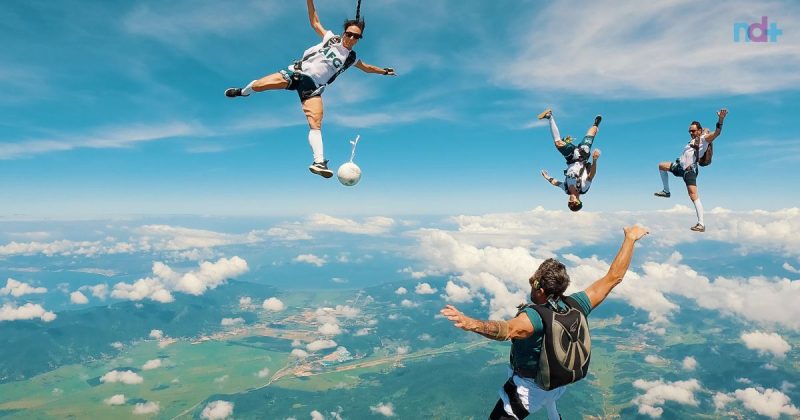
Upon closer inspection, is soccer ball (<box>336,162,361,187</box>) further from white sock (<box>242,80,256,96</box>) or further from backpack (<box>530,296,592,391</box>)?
backpack (<box>530,296,592,391</box>)

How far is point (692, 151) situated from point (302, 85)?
36.2 feet

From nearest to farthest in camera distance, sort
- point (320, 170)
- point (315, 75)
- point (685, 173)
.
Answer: point (320, 170) → point (315, 75) → point (685, 173)

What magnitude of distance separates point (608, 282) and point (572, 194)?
6299 mm

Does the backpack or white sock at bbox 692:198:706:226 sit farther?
white sock at bbox 692:198:706:226

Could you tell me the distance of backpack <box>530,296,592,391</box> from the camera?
4131mm

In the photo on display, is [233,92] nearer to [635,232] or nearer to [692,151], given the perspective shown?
[635,232]

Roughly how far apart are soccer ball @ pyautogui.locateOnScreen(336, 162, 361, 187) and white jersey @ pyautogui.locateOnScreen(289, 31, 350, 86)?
5.43ft

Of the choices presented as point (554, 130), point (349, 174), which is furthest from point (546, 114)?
point (349, 174)

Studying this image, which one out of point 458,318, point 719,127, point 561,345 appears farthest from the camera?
point 719,127

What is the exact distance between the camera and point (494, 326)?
12.6 ft

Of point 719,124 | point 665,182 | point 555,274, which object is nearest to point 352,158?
point 555,274

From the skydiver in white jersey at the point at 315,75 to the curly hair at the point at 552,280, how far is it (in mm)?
4149

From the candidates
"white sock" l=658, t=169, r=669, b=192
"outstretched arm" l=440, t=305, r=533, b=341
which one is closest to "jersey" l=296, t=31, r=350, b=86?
"outstretched arm" l=440, t=305, r=533, b=341

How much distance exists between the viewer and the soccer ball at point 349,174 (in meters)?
7.15
